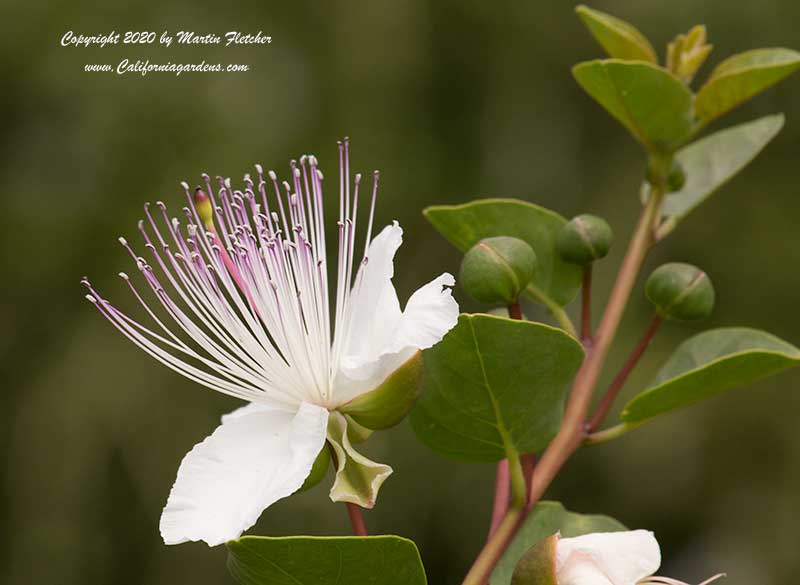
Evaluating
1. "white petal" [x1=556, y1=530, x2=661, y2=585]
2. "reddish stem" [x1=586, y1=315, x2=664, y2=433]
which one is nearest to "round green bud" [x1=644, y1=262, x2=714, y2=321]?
"reddish stem" [x1=586, y1=315, x2=664, y2=433]

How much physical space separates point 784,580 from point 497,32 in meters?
2.16

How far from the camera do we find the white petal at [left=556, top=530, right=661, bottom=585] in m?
0.93

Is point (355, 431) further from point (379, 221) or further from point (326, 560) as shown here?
point (379, 221)

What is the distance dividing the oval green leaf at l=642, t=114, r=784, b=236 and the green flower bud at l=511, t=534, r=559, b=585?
1.80ft

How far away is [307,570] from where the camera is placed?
0.92 meters

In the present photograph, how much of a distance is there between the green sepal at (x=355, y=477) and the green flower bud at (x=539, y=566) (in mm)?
129

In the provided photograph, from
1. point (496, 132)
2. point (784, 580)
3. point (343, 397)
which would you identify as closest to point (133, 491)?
point (496, 132)

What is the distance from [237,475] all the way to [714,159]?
→ 29.8 inches

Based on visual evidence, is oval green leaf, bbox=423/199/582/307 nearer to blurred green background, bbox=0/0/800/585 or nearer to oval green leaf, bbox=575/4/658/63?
oval green leaf, bbox=575/4/658/63

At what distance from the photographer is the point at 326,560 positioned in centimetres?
92

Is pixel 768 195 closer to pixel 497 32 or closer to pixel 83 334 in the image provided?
pixel 497 32

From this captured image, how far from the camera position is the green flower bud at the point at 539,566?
3.06 feet

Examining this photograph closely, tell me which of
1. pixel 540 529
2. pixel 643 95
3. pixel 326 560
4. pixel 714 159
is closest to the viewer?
pixel 326 560

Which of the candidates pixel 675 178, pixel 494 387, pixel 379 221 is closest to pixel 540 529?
pixel 494 387
